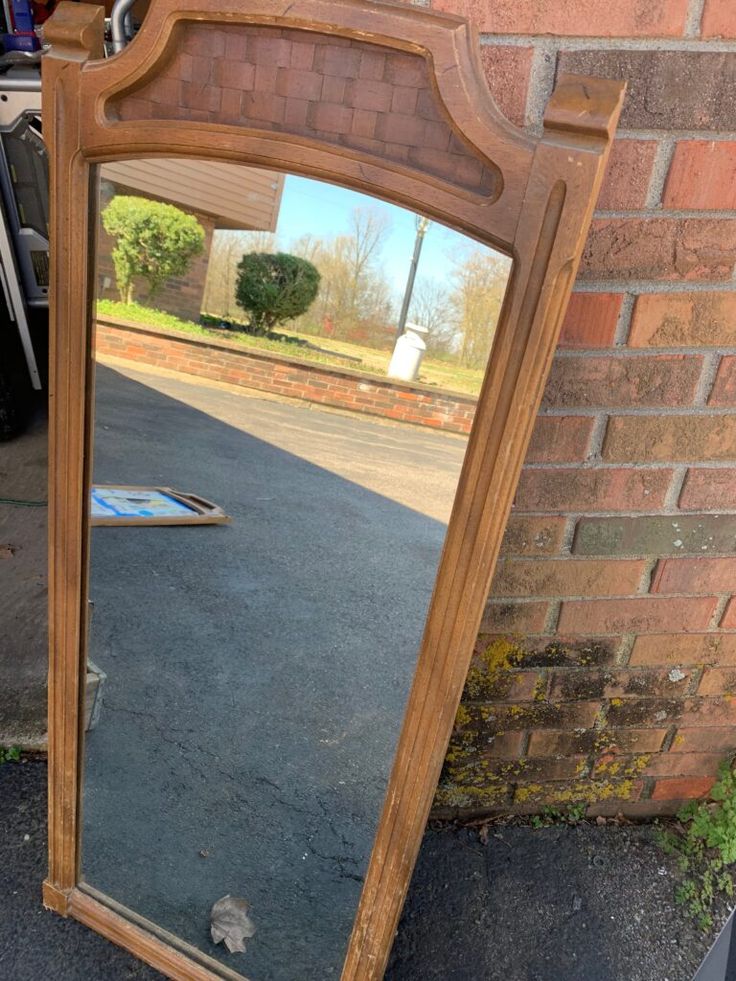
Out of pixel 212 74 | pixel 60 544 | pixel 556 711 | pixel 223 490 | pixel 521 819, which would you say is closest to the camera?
pixel 212 74

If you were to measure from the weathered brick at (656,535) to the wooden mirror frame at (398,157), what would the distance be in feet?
2.02

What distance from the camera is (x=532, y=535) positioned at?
1609mm

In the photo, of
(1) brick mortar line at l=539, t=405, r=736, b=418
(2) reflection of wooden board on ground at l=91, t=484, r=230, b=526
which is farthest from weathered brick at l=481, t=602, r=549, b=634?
(2) reflection of wooden board on ground at l=91, t=484, r=230, b=526

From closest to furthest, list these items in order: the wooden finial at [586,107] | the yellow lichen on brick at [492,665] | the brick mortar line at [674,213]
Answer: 1. the wooden finial at [586,107]
2. the brick mortar line at [674,213]
3. the yellow lichen on brick at [492,665]

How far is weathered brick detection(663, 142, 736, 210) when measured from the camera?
126 cm

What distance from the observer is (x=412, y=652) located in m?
1.42

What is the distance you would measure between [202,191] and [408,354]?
44 centimetres

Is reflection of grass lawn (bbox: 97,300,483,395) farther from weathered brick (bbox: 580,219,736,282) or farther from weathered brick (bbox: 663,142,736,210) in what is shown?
weathered brick (bbox: 663,142,736,210)

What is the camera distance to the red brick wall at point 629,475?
3.94 feet

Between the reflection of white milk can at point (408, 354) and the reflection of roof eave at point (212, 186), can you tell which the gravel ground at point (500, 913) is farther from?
the reflection of roof eave at point (212, 186)

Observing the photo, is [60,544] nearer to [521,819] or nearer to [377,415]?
[377,415]

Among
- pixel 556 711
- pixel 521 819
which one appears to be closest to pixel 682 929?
pixel 521 819

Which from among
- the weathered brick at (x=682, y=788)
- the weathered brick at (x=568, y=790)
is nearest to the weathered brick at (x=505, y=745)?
the weathered brick at (x=568, y=790)

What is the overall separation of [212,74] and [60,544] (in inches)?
32.2
